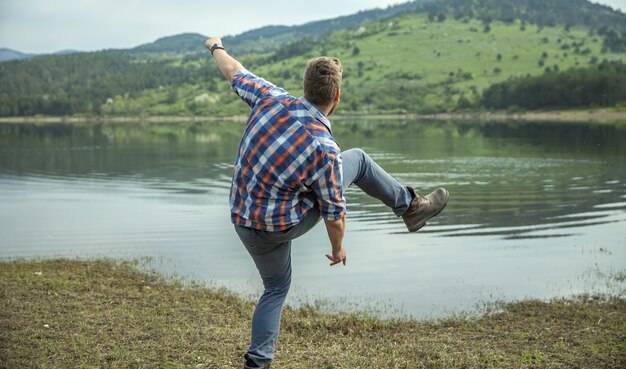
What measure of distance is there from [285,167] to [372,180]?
962 millimetres

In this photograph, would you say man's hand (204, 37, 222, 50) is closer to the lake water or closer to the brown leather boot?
the brown leather boot

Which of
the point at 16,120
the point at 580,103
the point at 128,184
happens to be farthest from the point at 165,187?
the point at 16,120

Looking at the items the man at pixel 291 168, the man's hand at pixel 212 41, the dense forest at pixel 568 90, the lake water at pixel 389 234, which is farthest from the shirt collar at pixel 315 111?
the dense forest at pixel 568 90

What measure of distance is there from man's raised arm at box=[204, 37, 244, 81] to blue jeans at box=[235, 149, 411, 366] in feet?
4.51

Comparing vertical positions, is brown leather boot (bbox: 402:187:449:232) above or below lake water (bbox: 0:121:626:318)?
above

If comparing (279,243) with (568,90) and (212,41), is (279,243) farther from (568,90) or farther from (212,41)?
(568,90)

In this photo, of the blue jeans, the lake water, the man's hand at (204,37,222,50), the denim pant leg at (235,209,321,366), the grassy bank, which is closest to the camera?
the blue jeans

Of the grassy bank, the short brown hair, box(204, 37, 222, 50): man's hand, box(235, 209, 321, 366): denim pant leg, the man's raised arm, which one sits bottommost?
the grassy bank

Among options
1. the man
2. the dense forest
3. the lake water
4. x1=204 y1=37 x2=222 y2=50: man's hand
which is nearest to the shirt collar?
the man

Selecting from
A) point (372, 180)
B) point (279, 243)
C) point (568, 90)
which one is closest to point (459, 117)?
point (568, 90)

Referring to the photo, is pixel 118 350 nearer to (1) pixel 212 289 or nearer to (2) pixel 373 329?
(2) pixel 373 329

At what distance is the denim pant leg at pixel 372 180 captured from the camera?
591 cm

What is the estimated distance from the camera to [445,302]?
481 inches

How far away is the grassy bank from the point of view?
7.13 meters
